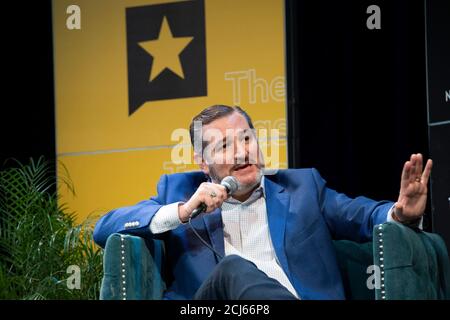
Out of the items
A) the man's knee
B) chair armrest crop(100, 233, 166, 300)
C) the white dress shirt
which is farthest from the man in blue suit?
the man's knee

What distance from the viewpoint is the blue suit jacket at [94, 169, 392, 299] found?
10.8 feet

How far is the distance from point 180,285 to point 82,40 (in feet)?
8.47

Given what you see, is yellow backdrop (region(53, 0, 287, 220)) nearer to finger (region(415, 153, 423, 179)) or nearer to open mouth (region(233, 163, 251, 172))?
open mouth (region(233, 163, 251, 172))

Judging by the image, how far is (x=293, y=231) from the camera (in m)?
3.34

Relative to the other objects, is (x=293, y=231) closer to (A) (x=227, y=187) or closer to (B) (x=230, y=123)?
(A) (x=227, y=187)

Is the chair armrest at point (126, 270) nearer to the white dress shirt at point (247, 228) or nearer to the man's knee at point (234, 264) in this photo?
the white dress shirt at point (247, 228)

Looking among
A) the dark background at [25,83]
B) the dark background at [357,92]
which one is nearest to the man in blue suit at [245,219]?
the dark background at [357,92]

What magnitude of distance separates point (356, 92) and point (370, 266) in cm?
161

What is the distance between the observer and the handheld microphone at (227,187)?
3.18 metres

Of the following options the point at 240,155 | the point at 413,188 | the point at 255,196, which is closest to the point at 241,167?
the point at 240,155

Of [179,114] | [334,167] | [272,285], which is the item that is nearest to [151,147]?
[179,114]

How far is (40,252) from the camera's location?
4.52 metres

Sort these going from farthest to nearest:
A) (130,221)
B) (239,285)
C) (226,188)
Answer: (130,221) < (226,188) < (239,285)

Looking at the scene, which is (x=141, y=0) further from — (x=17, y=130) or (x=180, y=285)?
(x=180, y=285)
